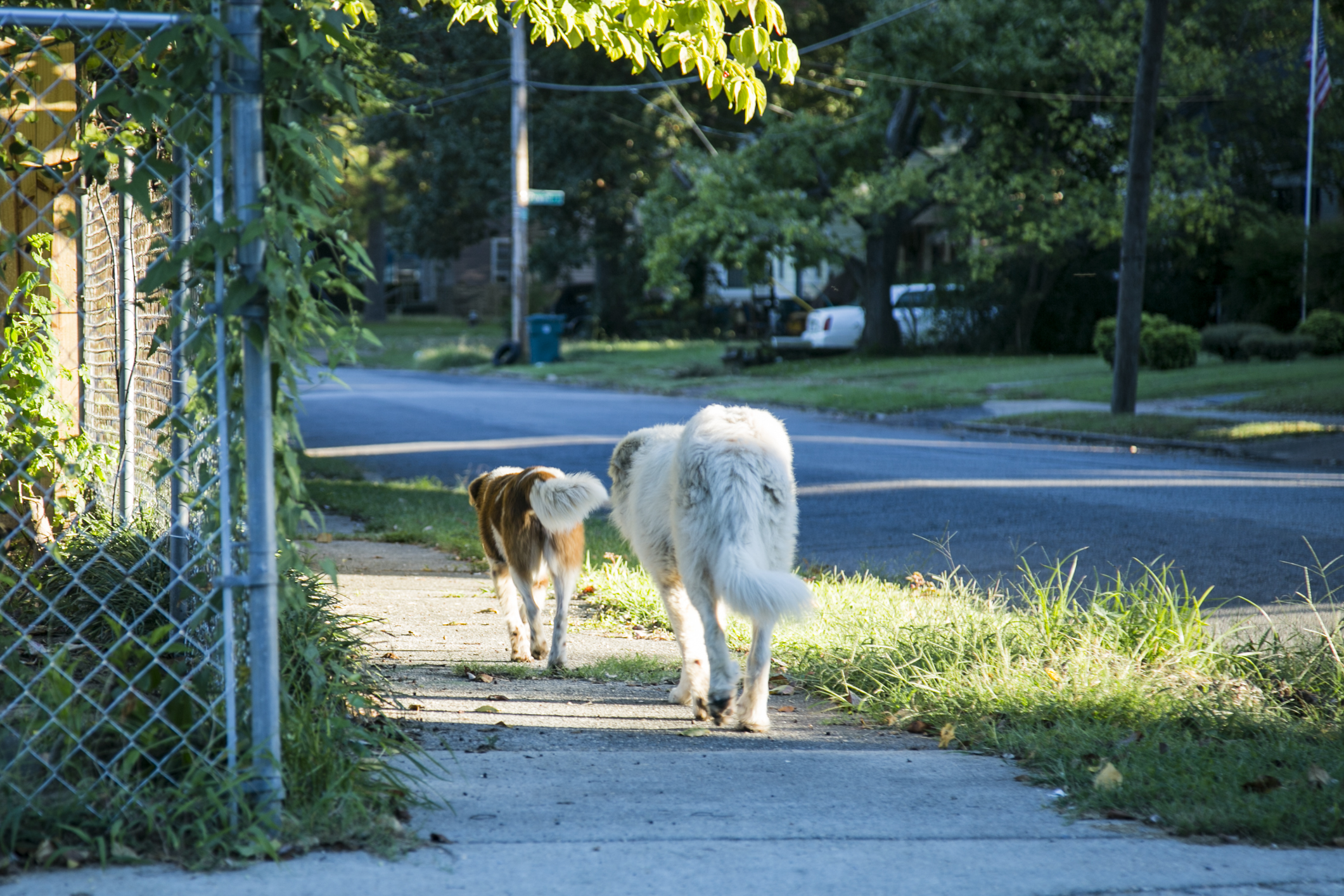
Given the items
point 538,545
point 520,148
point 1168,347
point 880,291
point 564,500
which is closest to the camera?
point 564,500

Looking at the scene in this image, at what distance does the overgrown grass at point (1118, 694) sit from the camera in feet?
12.7

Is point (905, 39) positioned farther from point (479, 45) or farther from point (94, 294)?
point (94, 294)

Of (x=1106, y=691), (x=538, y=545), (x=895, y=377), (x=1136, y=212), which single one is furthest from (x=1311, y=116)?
(x=538, y=545)

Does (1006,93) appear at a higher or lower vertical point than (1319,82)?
higher

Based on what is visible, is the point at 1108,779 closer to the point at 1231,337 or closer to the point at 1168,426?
the point at 1168,426

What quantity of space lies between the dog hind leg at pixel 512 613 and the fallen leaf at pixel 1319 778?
3.30 meters

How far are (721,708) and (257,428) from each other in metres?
2.17

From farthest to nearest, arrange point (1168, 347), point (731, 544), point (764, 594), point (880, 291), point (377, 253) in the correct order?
point (377, 253) < point (880, 291) < point (1168, 347) < point (731, 544) < point (764, 594)

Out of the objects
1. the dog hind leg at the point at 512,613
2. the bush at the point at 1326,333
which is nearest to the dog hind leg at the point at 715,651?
the dog hind leg at the point at 512,613

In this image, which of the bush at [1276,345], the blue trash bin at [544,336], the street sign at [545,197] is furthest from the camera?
the blue trash bin at [544,336]

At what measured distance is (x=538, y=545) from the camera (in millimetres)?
5730

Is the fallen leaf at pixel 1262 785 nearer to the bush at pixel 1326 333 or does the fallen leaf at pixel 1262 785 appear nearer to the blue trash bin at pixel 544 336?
the bush at pixel 1326 333

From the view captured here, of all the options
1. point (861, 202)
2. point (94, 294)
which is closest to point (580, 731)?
point (94, 294)

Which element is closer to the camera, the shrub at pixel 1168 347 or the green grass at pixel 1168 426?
the green grass at pixel 1168 426
